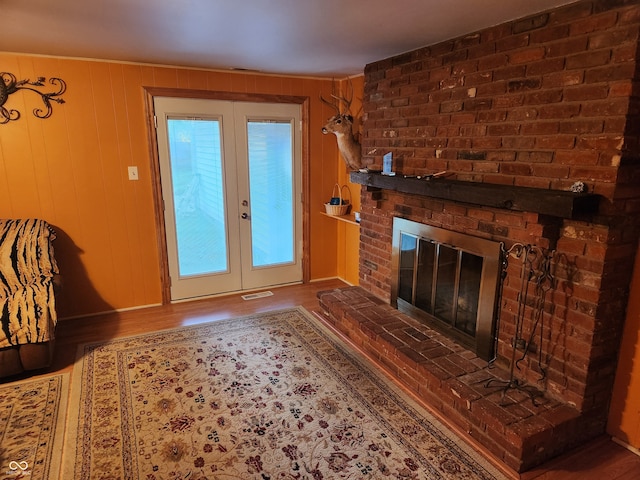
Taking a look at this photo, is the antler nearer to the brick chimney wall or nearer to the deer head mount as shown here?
the deer head mount

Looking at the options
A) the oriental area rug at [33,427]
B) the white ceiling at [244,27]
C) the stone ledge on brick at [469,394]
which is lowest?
the oriental area rug at [33,427]

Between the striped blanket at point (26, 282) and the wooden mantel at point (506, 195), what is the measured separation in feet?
8.25

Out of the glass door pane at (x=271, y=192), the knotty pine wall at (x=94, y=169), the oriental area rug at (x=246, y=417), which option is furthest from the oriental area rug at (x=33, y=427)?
the glass door pane at (x=271, y=192)

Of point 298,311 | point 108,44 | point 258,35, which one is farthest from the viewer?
point 298,311

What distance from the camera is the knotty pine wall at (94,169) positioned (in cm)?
325

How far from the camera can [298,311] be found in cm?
380

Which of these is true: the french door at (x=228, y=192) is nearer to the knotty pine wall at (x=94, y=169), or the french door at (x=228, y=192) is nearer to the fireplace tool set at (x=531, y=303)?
the knotty pine wall at (x=94, y=169)

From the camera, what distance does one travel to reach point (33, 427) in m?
2.22

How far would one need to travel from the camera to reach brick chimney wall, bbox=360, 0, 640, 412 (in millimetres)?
1776

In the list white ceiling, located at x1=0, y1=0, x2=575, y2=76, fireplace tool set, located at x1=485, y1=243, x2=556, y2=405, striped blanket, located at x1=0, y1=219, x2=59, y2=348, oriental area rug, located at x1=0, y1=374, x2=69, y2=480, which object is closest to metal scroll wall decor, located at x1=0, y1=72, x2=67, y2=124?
A: white ceiling, located at x1=0, y1=0, x2=575, y2=76

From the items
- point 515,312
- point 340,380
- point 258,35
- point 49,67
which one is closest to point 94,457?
point 340,380

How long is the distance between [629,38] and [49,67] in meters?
3.76

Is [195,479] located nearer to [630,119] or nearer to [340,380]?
[340,380]

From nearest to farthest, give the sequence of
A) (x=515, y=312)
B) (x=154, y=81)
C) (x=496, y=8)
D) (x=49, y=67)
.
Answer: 1. (x=496, y=8)
2. (x=515, y=312)
3. (x=49, y=67)
4. (x=154, y=81)
